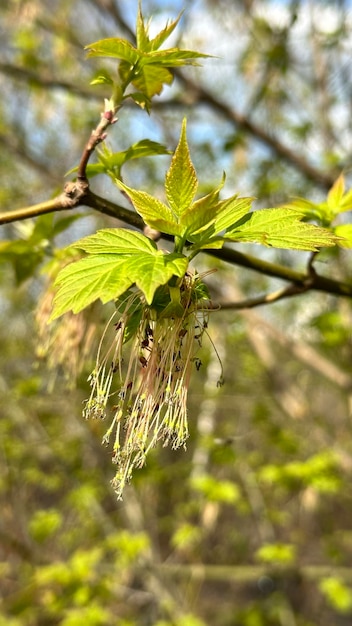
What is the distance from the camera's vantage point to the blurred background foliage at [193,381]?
3.05 meters

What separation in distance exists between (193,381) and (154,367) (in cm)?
318

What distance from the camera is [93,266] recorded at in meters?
0.70

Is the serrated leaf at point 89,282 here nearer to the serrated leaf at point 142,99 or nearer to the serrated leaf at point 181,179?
the serrated leaf at point 181,179

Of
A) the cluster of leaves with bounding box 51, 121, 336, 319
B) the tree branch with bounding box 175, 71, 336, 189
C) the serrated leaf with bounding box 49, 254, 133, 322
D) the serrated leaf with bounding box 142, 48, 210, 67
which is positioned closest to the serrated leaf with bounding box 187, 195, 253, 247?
the cluster of leaves with bounding box 51, 121, 336, 319

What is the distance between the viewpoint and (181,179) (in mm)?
710

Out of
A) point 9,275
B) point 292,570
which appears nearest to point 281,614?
point 292,570

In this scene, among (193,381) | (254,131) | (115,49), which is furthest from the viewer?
(193,381)

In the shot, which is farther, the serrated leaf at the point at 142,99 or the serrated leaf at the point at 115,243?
the serrated leaf at the point at 142,99

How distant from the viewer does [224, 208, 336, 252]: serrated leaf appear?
73 centimetres

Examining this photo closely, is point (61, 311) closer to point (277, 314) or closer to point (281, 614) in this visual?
point (281, 614)

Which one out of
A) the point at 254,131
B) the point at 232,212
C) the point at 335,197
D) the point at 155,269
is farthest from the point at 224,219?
the point at 254,131

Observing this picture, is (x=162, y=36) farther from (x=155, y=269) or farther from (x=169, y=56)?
(x=155, y=269)

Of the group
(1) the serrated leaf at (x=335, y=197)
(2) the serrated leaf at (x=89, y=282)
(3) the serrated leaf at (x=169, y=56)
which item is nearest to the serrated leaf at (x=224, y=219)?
(2) the serrated leaf at (x=89, y=282)

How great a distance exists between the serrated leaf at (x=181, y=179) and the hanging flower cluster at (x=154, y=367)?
129 mm
